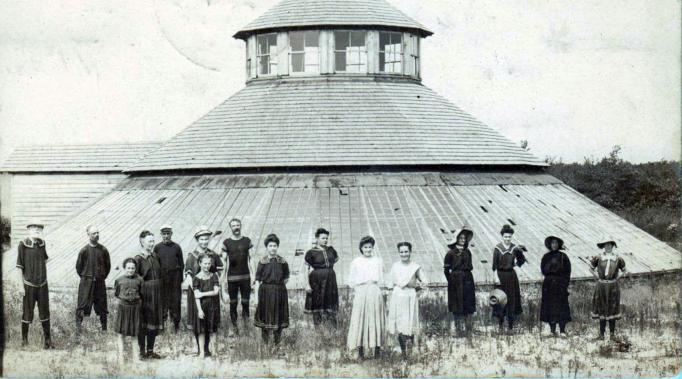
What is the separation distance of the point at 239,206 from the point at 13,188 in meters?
17.4

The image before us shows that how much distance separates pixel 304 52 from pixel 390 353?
18.6 meters

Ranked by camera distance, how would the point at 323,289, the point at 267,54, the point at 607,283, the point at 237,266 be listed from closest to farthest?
1. the point at 607,283
2. the point at 323,289
3. the point at 237,266
4. the point at 267,54

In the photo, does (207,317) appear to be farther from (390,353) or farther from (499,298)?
(499,298)

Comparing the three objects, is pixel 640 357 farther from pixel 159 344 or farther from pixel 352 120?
pixel 352 120

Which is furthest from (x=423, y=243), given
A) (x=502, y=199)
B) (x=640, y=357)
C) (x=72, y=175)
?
(x=72, y=175)

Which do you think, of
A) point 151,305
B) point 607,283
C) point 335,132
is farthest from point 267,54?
point 607,283

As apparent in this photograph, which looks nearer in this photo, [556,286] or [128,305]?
[128,305]

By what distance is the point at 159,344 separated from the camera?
22.2 metres

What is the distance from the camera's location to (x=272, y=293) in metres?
21.4

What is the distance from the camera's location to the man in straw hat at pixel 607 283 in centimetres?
2208

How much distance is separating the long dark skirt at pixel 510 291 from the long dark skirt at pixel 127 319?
26.9ft

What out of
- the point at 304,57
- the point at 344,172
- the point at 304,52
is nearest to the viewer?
the point at 344,172

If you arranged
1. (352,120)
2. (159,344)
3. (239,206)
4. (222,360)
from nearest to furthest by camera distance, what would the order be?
(222,360) < (159,344) < (239,206) < (352,120)

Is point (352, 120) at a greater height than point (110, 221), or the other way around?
point (352, 120)
